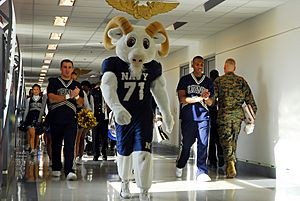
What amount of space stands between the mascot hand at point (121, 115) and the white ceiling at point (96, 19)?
3.72m

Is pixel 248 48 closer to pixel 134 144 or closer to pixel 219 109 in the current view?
pixel 219 109

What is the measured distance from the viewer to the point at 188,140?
661 cm

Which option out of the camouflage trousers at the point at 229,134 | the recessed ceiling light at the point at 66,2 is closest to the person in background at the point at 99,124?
the recessed ceiling light at the point at 66,2

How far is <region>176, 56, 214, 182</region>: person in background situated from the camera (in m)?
6.51

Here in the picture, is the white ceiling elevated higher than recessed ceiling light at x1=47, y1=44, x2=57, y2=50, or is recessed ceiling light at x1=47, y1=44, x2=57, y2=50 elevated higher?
recessed ceiling light at x1=47, y1=44, x2=57, y2=50

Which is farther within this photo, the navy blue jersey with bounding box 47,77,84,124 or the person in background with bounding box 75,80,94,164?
the person in background with bounding box 75,80,94,164

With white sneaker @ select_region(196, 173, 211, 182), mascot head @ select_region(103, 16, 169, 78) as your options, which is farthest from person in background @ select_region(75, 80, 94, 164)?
mascot head @ select_region(103, 16, 169, 78)

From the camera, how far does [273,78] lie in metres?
7.81

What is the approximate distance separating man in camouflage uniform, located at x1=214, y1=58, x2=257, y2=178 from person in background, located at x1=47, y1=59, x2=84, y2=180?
2.04 m

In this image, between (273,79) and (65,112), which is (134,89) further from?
(273,79)

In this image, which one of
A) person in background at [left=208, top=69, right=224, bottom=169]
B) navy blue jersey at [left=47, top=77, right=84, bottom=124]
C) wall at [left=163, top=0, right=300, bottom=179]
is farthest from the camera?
person in background at [left=208, top=69, right=224, bottom=169]

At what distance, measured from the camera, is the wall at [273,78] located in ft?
23.4

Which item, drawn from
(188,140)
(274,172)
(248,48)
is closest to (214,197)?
(188,140)

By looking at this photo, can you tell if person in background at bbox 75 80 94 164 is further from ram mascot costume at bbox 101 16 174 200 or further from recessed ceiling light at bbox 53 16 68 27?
ram mascot costume at bbox 101 16 174 200
